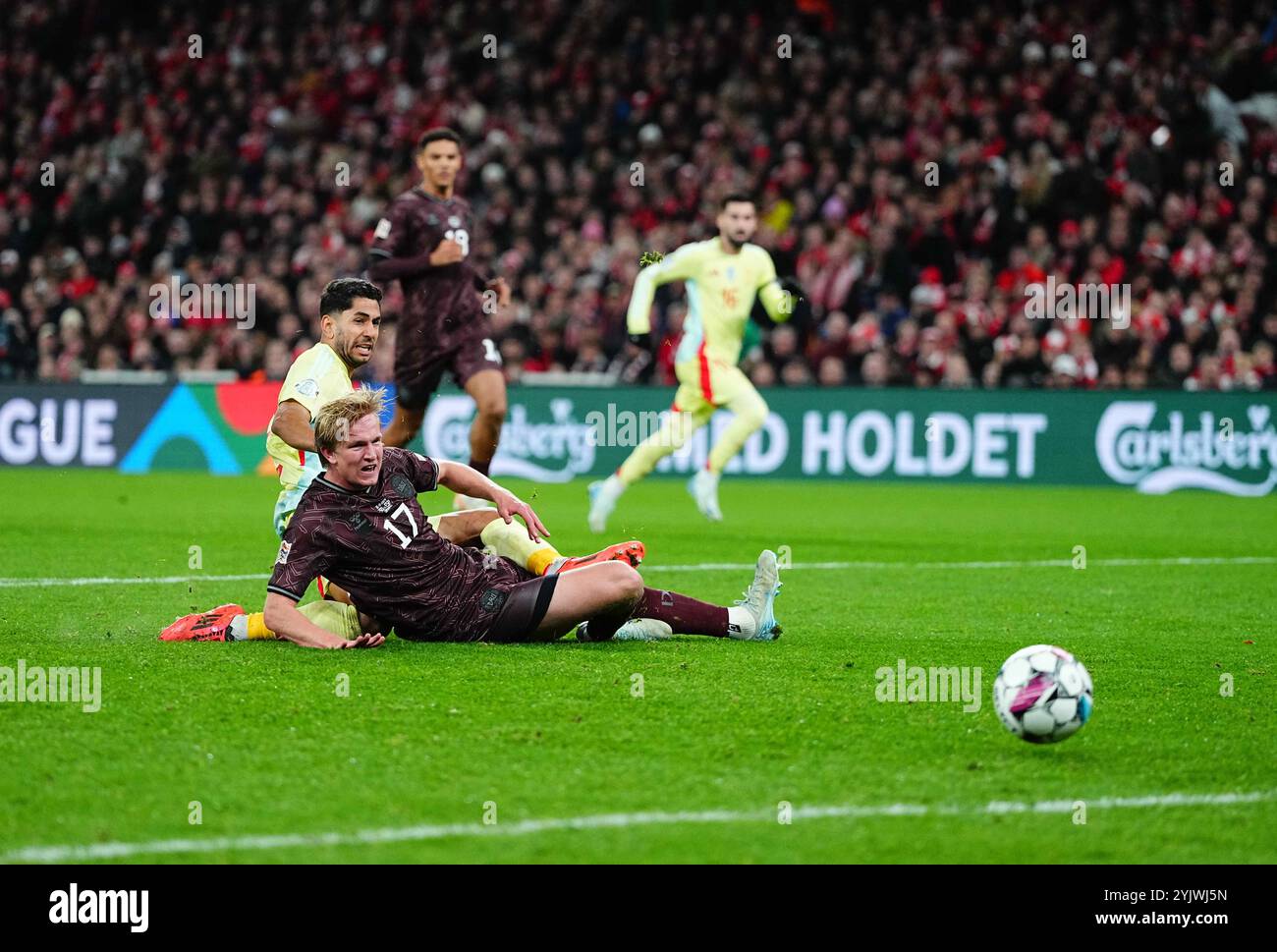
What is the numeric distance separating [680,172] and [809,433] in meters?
5.07

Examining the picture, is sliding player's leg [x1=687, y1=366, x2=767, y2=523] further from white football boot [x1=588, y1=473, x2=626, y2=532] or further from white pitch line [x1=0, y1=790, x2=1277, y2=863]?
white pitch line [x1=0, y1=790, x2=1277, y2=863]

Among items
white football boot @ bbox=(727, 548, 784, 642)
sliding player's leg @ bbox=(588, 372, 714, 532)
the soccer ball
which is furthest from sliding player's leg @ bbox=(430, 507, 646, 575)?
sliding player's leg @ bbox=(588, 372, 714, 532)

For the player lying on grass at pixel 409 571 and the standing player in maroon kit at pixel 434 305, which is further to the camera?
the standing player in maroon kit at pixel 434 305

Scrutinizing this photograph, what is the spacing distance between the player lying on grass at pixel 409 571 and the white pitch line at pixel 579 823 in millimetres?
2517

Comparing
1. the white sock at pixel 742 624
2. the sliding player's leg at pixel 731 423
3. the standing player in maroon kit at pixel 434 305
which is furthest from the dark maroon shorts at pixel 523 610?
the sliding player's leg at pixel 731 423

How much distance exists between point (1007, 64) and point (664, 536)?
1206cm

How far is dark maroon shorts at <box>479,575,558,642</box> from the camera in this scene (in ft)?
23.3

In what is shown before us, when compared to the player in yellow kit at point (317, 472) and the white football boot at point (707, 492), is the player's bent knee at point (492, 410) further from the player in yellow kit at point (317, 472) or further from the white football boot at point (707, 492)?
the player in yellow kit at point (317, 472)

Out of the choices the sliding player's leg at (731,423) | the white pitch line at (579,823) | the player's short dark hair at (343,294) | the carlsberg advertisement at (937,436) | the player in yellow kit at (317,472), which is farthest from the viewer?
the carlsberg advertisement at (937,436)

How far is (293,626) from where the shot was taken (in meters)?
6.68

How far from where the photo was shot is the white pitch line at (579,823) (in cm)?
410

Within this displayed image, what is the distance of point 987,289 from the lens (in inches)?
779
